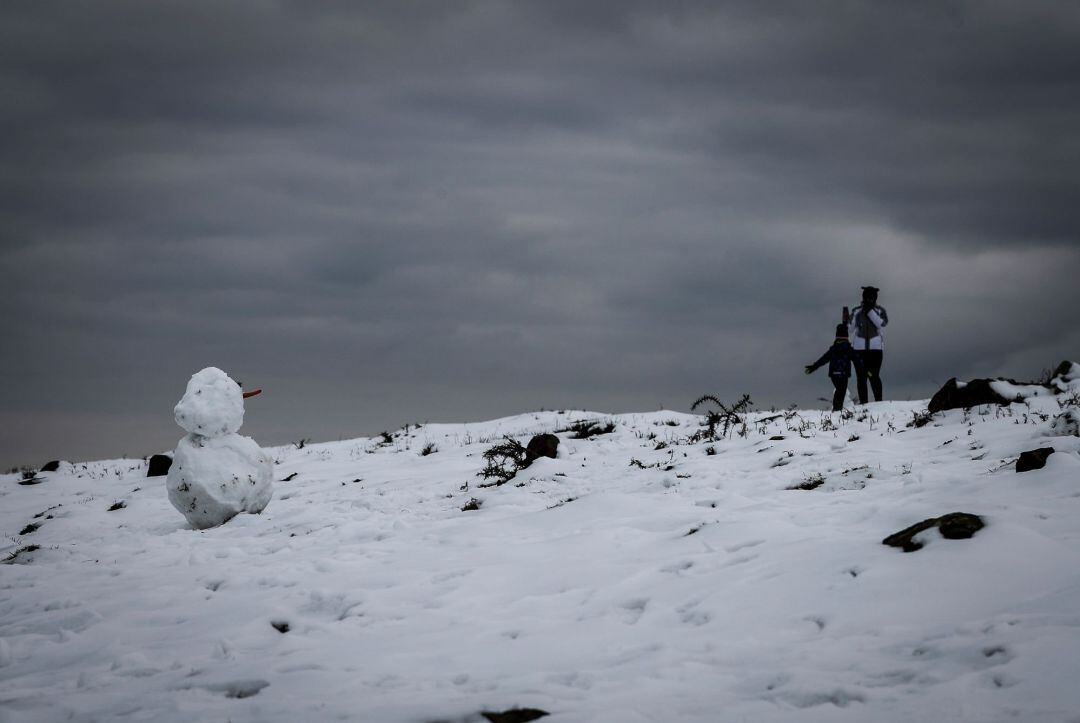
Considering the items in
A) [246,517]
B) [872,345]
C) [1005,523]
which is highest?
[872,345]

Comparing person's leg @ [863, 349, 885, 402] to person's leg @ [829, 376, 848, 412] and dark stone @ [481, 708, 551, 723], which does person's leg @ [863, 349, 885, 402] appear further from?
dark stone @ [481, 708, 551, 723]

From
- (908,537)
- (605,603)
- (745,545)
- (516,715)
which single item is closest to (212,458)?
(605,603)

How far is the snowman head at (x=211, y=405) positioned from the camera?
30.7 feet

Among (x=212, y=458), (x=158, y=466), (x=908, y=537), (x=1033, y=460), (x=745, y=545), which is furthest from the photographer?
(x=158, y=466)

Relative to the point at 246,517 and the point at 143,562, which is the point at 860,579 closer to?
the point at 143,562

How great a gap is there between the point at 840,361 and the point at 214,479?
1225cm

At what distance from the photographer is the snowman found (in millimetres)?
9367

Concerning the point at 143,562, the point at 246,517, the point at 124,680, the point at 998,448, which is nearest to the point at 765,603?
the point at 124,680

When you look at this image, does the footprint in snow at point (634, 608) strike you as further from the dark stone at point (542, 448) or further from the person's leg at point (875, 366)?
the person's leg at point (875, 366)

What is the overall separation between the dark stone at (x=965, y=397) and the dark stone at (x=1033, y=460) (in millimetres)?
5814

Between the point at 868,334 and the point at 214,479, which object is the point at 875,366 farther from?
the point at 214,479

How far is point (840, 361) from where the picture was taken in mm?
15461

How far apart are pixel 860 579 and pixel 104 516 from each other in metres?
11.3

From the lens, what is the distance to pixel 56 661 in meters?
4.96
